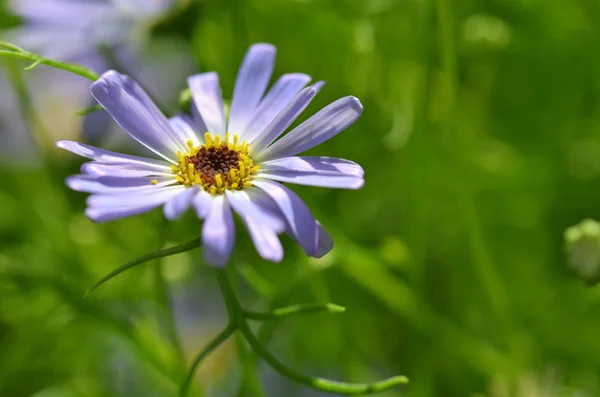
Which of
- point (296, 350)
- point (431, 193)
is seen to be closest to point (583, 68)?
point (431, 193)

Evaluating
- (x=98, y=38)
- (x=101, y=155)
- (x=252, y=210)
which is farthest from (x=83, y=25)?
(x=252, y=210)

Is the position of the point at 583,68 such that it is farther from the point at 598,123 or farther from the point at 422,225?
the point at 422,225

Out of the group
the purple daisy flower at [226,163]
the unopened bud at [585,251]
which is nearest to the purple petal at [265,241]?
the purple daisy flower at [226,163]

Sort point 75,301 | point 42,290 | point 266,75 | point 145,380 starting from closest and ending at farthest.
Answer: point 266,75
point 75,301
point 42,290
point 145,380

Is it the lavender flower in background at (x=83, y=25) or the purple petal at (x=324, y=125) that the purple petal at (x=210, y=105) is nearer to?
the purple petal at (x=324, y=125)

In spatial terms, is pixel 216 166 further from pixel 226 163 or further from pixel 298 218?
pixel 298 218

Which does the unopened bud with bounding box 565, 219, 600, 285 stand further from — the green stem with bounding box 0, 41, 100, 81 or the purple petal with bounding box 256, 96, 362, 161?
the green stem with bounding box 0, 41, 100, 81
